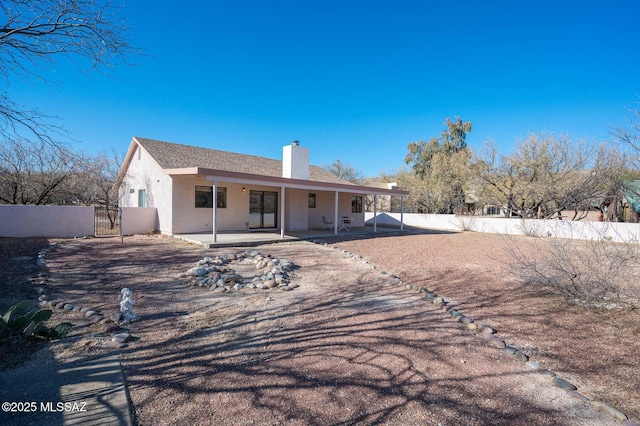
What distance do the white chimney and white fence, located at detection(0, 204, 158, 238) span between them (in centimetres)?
659

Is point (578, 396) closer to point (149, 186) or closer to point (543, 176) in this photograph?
point (149, 186)

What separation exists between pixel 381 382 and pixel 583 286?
438 centimetres

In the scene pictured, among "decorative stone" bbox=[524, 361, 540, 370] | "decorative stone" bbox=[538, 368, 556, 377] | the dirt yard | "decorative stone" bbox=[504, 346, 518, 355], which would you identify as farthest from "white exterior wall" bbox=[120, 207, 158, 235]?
"decorative stone" bbox=[538, 368, 556, 377]

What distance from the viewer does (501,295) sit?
18.2 feet

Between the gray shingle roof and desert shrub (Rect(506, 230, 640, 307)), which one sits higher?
the gray shingle roof

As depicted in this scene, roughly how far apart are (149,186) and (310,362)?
13.2 meters

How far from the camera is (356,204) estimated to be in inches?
762

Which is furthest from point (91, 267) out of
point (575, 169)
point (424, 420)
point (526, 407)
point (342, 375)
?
point (575, 169)

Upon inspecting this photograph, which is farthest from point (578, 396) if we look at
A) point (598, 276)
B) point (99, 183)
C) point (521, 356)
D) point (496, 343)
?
point (99, 183)

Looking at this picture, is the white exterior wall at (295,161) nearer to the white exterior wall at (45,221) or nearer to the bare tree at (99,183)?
the white exterior wall at (45,221)

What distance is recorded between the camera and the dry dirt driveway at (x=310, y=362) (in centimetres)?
234

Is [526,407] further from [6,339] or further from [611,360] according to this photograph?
[6,339]

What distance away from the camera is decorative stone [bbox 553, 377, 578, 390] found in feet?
8.96

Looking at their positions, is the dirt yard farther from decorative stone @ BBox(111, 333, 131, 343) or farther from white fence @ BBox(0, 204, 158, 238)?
white fence @ BBox(0, 204, 158, 238)
